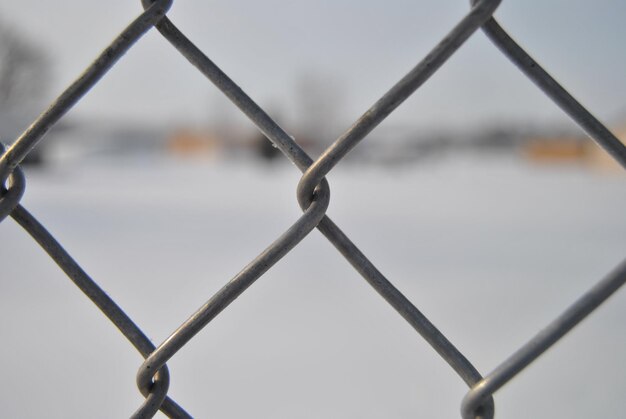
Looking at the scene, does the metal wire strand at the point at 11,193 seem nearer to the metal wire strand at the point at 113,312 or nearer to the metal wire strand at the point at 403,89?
the metal wire strand at the point at 113,312

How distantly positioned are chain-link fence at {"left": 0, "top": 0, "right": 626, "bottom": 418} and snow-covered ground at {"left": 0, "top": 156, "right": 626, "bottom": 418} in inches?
31.0

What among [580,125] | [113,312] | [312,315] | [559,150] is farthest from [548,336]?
[559,150]

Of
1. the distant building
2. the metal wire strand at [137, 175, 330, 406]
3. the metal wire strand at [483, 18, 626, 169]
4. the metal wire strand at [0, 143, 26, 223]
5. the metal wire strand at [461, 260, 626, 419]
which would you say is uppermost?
the metal wire strand at [0, 143, 26, 223]

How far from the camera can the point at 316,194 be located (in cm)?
28

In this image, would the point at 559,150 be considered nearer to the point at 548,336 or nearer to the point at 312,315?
the point at 312,315

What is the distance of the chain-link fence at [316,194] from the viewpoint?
0.25 m

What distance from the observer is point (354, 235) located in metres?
3.30

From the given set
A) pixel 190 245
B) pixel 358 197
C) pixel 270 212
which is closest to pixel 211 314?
pixel 190 245

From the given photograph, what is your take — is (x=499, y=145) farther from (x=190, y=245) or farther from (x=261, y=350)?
(x=261, y=350)

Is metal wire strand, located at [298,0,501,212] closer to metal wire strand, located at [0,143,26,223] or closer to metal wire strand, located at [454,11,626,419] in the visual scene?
metal wire strand, located at [454,11,626,419]

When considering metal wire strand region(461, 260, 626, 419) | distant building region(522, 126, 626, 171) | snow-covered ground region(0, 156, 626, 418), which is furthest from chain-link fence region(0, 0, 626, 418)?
distant building region(522, 126, 626, 171)

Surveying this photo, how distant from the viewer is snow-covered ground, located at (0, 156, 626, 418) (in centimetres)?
110

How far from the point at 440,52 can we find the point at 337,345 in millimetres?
1318

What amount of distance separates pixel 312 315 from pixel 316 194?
1549 mm
